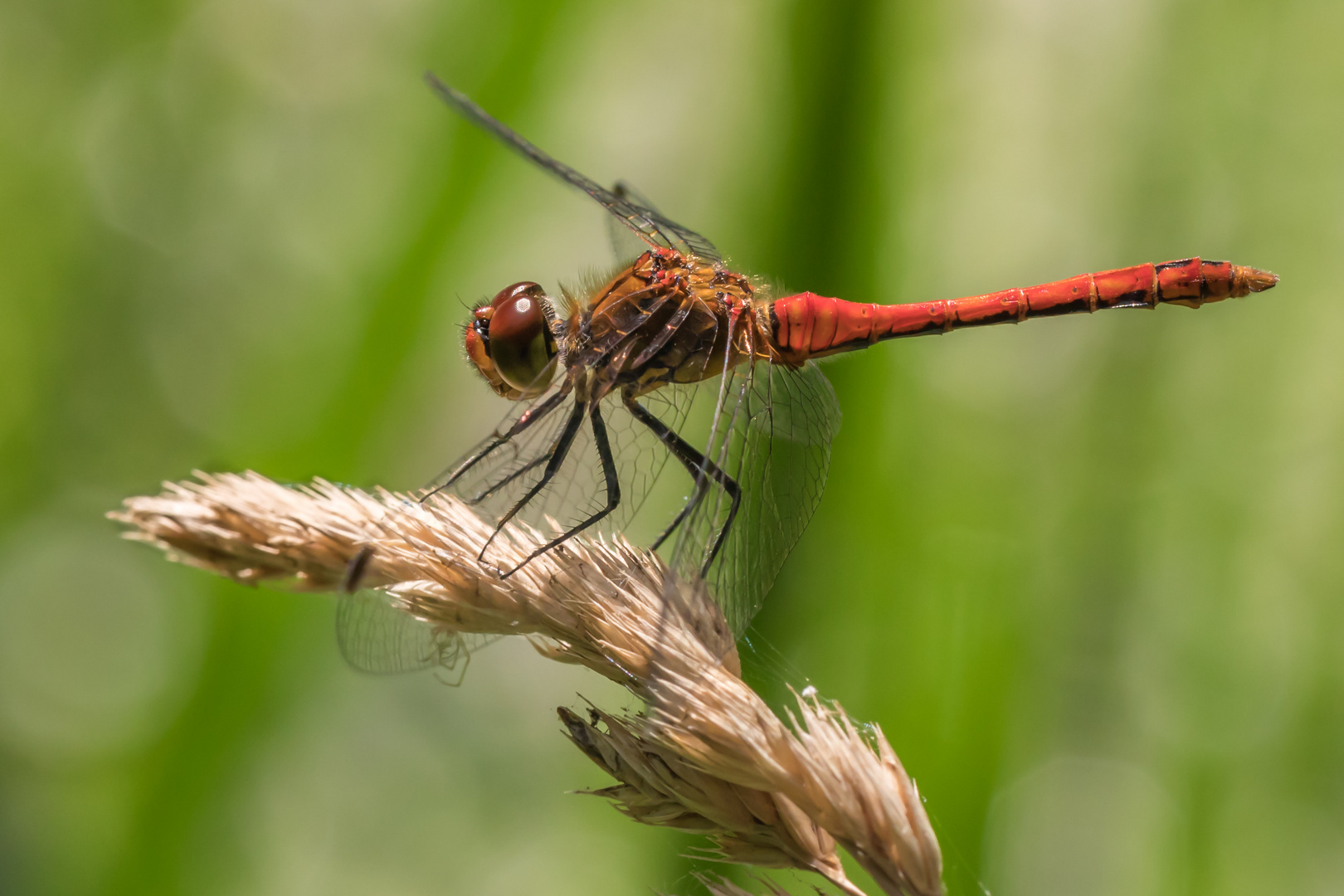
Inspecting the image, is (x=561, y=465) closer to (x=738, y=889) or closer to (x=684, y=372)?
(x=684, y=372)

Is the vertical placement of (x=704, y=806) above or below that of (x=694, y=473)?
below

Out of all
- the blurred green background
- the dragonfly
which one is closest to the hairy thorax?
the dragonfly

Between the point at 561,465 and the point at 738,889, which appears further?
the point at 561,465

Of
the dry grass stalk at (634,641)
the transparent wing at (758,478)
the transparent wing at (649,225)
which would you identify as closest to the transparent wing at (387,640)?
the dry grass stalk at (634,641)

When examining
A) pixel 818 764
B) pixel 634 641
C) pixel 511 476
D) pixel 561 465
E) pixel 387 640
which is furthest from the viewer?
pixel 561 465

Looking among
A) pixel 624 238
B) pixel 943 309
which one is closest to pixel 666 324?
pixel 624 238

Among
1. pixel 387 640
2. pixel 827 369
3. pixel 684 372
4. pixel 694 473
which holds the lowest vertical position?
pixel 387 640

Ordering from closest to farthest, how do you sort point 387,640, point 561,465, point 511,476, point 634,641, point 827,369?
point 634,641
point 387,640
point 511,476
point 561,465
point 827,369
